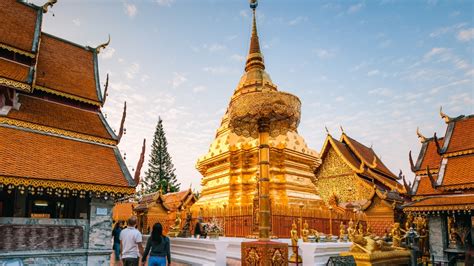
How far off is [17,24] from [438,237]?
560 inches

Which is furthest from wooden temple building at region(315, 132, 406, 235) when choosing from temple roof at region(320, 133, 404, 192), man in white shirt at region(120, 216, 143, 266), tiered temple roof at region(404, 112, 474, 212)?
man in white shirt at region(120, 216, 143, 266)

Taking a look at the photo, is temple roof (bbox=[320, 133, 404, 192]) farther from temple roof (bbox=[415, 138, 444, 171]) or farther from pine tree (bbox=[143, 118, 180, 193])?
pine tree (bbox=[143, 118, 180, 193])

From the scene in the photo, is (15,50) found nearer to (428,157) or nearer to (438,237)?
(438,237)

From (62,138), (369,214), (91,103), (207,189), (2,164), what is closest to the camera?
(2,164)

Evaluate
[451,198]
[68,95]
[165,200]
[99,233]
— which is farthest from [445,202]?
[165,200]

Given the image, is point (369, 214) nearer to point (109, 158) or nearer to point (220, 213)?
point (220, 213)

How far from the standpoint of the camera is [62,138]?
30.0 feet

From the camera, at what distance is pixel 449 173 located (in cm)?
1115

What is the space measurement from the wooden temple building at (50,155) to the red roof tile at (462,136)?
1031cm

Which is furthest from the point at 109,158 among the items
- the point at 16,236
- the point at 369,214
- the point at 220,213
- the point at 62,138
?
the point at 369,214

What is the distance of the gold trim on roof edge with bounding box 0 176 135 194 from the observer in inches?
282

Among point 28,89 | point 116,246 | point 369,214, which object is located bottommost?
point 116,246

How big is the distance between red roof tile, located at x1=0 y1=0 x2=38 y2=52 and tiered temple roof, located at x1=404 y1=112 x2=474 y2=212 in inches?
486

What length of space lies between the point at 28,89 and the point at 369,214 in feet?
42.6
